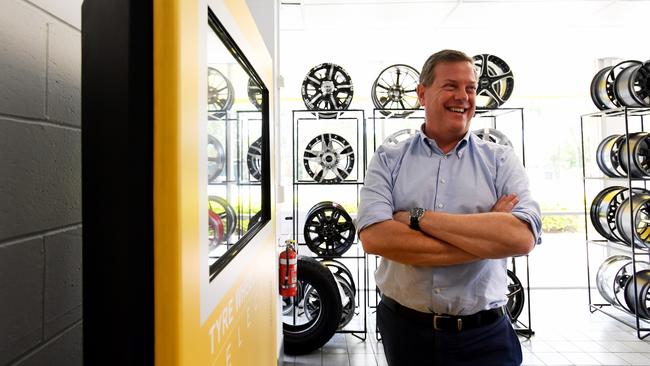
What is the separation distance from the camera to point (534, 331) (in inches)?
169

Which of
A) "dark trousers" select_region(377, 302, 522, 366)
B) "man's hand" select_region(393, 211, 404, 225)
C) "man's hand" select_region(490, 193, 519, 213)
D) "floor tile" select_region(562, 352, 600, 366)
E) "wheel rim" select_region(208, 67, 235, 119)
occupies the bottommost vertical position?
"floor tile" select_region(562, 352, 600, 366)

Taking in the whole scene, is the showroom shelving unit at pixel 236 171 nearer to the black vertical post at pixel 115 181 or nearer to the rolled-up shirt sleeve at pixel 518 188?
the black vertical post at pixel 115 181

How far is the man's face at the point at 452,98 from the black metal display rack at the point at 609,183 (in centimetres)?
357

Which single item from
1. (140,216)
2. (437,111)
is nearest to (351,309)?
(437,111)

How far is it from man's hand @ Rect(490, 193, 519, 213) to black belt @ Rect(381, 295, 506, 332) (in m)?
0.42

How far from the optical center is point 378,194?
1689 millimetres

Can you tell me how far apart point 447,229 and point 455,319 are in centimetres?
37

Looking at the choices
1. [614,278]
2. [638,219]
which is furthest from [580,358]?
[638,219]

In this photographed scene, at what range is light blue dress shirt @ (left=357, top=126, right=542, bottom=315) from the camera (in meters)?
1.55

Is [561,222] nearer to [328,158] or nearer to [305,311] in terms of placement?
[328,158]

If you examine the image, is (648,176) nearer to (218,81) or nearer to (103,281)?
(218,81)

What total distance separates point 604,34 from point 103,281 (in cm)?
627

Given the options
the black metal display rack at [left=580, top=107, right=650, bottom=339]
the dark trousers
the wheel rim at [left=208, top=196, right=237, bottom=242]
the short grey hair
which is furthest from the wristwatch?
the black metal display rack at [left=580, top=107, right=650, bottom=339]

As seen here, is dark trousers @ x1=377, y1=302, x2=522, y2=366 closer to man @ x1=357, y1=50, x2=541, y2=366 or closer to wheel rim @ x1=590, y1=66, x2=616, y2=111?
man @ x1=357, y1=50, x2=541, y2=366
